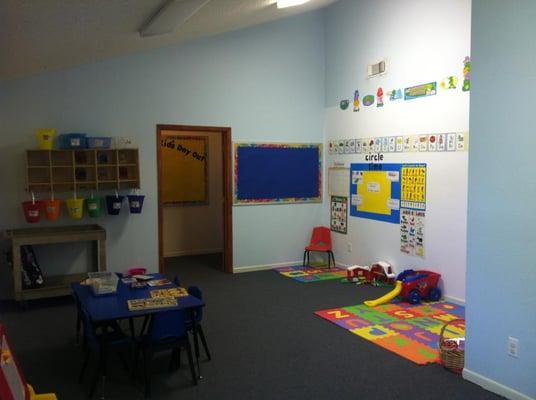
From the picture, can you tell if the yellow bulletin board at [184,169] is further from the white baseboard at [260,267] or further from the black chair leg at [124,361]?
the black chair leg at [124,361]

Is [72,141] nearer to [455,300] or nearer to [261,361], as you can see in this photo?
[261,361]

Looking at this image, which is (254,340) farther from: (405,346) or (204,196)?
(204,196)

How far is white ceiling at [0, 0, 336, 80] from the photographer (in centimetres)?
280

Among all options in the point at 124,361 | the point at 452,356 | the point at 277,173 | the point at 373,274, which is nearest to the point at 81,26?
the point at 124,361

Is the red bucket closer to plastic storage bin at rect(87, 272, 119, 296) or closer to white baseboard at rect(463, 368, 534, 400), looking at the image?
plastic storage bin at rect(87, 272, 119, 296)

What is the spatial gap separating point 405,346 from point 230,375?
156cm

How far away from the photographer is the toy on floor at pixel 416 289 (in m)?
5.48

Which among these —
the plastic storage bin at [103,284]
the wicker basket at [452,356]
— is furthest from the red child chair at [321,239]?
the plastic storage bin at [103,284]

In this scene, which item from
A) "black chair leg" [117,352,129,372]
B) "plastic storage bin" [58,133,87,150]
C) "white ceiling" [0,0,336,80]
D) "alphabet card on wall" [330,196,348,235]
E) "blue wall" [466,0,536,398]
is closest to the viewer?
"white ceiling" [0,0,336,80]

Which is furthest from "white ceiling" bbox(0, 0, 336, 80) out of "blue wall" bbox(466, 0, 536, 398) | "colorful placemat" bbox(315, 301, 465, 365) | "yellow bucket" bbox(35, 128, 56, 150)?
"colorful placemat" bbox(315, 301, 465, 365)

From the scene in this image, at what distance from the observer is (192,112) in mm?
6723

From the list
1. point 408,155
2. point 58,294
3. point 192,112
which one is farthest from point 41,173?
point 408,155

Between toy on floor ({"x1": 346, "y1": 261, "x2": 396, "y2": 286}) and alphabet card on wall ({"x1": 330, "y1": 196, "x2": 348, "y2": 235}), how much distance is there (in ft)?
2.65

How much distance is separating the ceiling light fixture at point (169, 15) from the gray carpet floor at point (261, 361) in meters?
2.68
